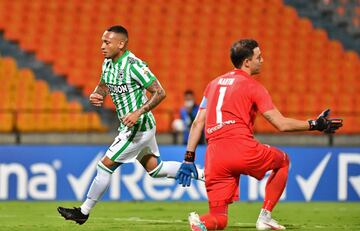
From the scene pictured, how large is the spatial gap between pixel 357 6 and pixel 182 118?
9532 millimetres

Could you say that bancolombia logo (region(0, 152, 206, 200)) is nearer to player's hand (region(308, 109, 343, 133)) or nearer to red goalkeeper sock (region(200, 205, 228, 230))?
red goalkeeper sock (region(200, 205, 228, 230))

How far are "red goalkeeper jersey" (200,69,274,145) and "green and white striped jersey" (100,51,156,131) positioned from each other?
165 cm

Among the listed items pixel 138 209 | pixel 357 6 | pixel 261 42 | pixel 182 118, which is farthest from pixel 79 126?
pixel 357 6

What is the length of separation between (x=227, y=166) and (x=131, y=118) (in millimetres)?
1722

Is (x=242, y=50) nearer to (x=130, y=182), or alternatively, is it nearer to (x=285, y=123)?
(x=285, y=123)

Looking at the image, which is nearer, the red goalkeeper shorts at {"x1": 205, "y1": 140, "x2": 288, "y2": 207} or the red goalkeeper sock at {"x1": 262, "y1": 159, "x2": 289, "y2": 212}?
the red goalkeeper shorts at {"x1": 205, "y1": 140, "x2": 288, "y2": 207}

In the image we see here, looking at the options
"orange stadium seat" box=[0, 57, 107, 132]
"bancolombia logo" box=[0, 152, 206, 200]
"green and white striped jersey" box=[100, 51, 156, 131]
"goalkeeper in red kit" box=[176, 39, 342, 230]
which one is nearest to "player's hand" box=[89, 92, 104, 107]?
"green and white striped jersey" box=[100, 51, 156, 131]

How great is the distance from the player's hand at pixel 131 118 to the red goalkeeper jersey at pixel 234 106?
1408 mm

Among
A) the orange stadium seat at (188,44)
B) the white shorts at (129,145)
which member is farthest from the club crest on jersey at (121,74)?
the orange stadium seat at (188,44)

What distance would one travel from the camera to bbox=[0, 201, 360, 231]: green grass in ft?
34.0

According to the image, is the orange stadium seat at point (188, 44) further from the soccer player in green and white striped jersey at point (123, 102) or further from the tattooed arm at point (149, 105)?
the tattooed arm at point (149, 105)

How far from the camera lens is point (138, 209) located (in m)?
13.9

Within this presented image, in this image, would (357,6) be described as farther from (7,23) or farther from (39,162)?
(39,162)

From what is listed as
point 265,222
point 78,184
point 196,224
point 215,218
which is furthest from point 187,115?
point 196,224
